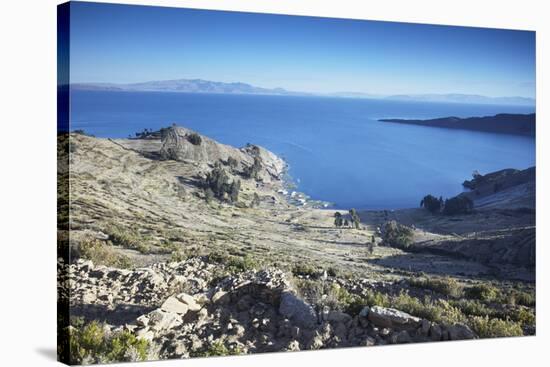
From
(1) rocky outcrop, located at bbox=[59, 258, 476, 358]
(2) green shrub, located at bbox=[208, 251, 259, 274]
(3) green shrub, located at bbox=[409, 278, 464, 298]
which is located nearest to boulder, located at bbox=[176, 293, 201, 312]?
(1) rocky outcrop, located at bbox=[59, 258, 476, 358]

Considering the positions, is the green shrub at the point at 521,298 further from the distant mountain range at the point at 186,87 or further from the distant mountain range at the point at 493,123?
the distant mountain range at the point at 186,87

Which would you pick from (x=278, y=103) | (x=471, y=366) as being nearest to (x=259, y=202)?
(x=278, y=103)

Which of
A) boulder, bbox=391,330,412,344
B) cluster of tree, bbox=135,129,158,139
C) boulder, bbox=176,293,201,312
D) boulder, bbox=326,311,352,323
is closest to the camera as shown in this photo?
boulder, bbox=176,293,201,312

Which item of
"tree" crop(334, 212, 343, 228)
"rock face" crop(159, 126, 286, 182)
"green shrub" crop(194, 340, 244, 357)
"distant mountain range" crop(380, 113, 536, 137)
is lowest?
"green shrub" crop(194, 340, 244, 357)

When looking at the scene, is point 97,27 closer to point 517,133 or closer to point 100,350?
point 100,350

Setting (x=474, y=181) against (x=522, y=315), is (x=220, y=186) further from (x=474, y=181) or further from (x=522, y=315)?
(x=522, y=315)

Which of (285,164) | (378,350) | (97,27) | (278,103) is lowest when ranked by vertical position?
(378,350)

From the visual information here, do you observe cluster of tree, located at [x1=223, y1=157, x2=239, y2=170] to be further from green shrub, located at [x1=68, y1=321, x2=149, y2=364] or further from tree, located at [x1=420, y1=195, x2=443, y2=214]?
tree, located at [x1=420, y1=195, x2=443, y2=214]
